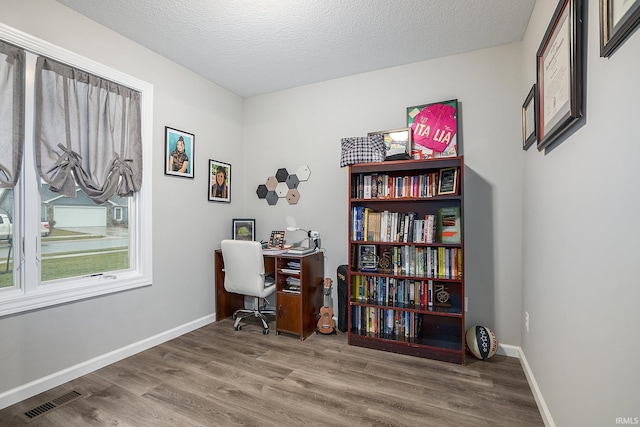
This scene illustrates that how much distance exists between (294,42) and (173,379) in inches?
A: 112

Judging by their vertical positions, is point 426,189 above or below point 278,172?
below

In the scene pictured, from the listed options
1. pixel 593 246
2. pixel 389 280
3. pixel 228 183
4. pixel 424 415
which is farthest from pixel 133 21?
pixel 424 415

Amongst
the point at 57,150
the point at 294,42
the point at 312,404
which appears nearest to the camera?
the point at 312,404

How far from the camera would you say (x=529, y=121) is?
2.16 meters

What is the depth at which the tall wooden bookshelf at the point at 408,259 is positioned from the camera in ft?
8.02

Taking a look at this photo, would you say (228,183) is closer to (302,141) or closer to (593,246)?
(302,141)

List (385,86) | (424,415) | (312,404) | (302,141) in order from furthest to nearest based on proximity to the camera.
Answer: (302,141) → (385,86) → (312,404) → (424,415)

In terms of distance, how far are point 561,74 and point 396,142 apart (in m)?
1.44

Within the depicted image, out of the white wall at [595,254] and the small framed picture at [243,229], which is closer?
the white wall at [595,254]

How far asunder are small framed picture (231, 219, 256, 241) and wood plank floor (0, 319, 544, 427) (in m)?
1.32

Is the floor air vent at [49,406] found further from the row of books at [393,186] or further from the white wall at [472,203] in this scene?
the row of books at [393,186]

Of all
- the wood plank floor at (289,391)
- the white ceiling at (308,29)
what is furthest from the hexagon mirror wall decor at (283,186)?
the wood plank floor at (289,391)

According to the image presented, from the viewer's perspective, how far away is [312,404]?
185 cm

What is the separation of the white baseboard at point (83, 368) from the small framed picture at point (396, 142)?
2.63m
